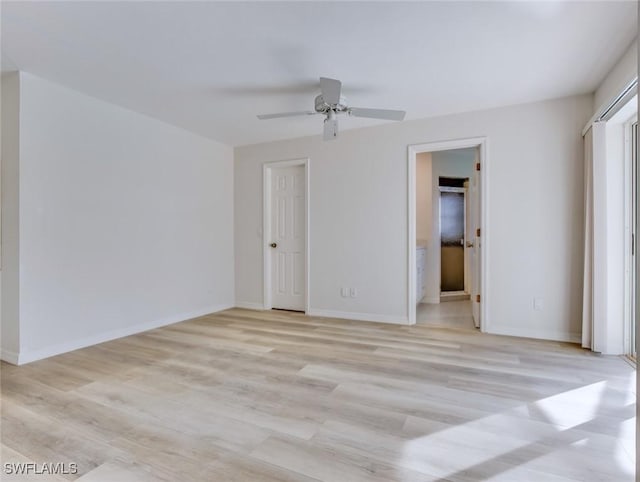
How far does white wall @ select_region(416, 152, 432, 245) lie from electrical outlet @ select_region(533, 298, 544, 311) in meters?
2.18

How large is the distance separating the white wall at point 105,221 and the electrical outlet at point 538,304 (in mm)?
4130

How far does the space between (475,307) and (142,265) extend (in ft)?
13.4

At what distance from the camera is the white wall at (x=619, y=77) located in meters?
2.31

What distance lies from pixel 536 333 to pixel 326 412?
2705 millimetres

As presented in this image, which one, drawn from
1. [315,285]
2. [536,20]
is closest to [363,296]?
[315,285]

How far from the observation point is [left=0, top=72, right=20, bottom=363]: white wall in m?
2.79

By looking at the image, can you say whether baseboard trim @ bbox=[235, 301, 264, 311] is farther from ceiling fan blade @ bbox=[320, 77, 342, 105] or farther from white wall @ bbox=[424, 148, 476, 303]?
ceiling fan blade @ bbox=[320, 77, 342, 105]

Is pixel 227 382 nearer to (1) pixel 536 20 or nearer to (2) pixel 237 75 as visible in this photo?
(2) pixel 237 75

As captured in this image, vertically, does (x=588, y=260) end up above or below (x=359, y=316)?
above

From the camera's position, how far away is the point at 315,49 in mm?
2406

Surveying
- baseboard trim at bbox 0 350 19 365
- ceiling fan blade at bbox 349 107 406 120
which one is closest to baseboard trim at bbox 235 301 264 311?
baseboard trim at bbox 0 350 19 365

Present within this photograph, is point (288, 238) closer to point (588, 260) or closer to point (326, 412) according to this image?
point (326, 412)
